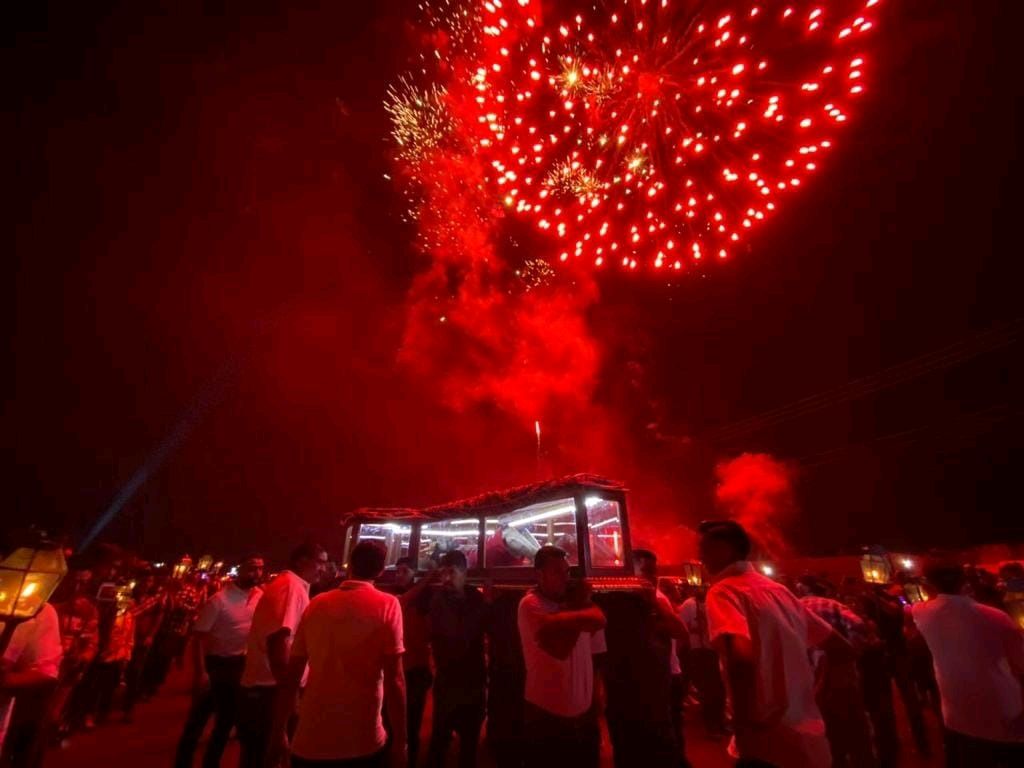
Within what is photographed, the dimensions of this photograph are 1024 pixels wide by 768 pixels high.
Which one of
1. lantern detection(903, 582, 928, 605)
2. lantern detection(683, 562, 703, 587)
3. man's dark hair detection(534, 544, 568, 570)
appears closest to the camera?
man's dark hair detection(534, 544, 568, 570)

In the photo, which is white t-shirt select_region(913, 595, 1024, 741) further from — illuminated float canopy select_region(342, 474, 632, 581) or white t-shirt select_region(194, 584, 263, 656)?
white t-shirt select_region(194, 584, 263, 656)

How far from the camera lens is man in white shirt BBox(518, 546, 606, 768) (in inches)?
134

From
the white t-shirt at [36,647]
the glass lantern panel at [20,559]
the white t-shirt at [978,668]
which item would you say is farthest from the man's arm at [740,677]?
the white t-shirt at [36,647]

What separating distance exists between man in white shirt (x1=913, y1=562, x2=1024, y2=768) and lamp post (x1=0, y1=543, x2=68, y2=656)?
6.66 metres

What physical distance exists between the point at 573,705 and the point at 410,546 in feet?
19.7

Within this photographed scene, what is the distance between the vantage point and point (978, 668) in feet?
12.3

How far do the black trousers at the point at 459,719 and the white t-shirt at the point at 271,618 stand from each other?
5.48 feet

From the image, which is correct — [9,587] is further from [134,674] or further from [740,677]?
[134,674]

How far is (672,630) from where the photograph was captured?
4.76 m

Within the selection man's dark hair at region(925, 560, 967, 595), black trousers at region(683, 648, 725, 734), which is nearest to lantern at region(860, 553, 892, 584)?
black trousers at region(683, 648, 725, 734)

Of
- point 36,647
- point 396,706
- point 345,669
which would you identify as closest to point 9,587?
point 36,647

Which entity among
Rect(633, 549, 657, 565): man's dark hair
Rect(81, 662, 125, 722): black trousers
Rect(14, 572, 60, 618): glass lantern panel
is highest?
Rect(633, 549, 657, 565): man's dark hair

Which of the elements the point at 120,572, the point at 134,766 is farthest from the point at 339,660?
the point at 120,572

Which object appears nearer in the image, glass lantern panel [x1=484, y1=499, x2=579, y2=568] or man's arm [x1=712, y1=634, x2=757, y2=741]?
man's arm [x1=712, y1=634, x2=757, y2=741]
